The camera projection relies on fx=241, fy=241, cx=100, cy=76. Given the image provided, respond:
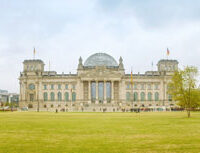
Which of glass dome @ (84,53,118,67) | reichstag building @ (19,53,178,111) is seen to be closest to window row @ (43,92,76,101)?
reichstag building @ (19,53,178,111)

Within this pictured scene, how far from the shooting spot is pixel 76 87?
129625mm

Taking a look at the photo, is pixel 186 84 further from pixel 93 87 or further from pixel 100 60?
pixel 100 60

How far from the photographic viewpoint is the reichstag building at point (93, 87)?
125312mm

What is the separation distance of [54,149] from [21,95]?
122 m

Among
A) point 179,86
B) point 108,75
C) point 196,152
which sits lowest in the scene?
point 196,152

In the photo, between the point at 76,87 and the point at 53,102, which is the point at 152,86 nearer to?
the point at 76,87

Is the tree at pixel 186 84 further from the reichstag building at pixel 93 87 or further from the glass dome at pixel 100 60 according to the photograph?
the glass dome at pixel 100 60

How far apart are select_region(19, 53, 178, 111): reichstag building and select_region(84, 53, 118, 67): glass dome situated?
263 centimetres

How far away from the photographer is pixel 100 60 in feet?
452

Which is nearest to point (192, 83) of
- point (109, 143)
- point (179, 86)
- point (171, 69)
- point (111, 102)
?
point (179, 86)

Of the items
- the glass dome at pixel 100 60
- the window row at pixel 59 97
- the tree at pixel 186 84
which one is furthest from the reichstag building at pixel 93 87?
the tree at pixel 186 84

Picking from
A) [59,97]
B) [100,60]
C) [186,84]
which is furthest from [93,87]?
[186,84]

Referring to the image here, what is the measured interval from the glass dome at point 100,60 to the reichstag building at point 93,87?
263 centimetres

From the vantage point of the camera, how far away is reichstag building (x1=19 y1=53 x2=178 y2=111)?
125312 mm
